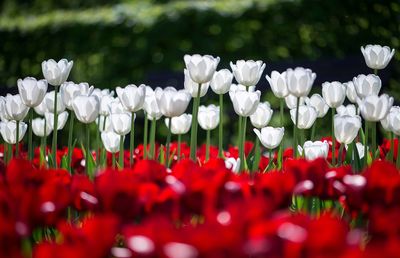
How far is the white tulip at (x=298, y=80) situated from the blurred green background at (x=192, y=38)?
2.73m

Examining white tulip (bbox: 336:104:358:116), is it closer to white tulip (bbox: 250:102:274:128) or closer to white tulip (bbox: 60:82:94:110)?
white tulip (bbox: 250:102:274:128)

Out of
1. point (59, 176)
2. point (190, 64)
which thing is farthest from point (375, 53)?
point (59, 176)

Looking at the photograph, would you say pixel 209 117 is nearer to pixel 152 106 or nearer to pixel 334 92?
pixel 152 106

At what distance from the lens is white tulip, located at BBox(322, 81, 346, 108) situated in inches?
83.5

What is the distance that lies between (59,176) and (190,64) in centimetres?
59

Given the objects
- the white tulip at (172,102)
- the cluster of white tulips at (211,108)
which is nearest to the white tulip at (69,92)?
the cluster of white tulips at (211,108)

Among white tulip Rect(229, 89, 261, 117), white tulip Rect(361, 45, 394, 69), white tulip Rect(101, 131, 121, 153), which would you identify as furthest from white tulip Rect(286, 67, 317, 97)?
white tulip Rect(101, 131, 121, 153)

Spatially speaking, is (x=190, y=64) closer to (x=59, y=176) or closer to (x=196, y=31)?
(x=59, y=176)

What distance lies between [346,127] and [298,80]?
0.20 m

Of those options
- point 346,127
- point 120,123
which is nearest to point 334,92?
point 346,127

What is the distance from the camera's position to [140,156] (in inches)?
98.1

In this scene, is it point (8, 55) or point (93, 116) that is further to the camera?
point (8, 55)

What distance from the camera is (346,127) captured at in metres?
1.95

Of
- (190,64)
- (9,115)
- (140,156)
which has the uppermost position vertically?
(190,64)
